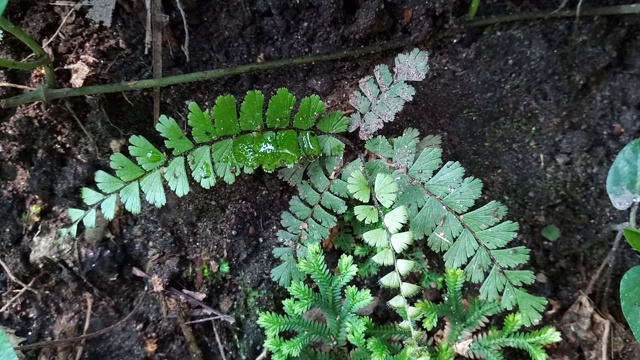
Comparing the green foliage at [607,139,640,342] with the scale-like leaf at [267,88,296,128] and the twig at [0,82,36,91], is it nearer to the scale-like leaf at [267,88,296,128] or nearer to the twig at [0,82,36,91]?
the scale-like leaf at [267,88,296,128]

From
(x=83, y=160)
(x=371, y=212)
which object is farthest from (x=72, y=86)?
(x=371, y=212)

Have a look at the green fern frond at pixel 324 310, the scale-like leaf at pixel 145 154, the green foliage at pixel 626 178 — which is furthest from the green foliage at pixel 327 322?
the green foliage at pixel 626 178

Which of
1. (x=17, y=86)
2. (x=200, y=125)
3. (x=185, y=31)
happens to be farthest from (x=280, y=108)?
(x=17, y=86)

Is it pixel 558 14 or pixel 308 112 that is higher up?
pixel 308 112

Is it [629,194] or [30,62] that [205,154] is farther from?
[629,194]

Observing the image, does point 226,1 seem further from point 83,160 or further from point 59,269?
point 59,269
